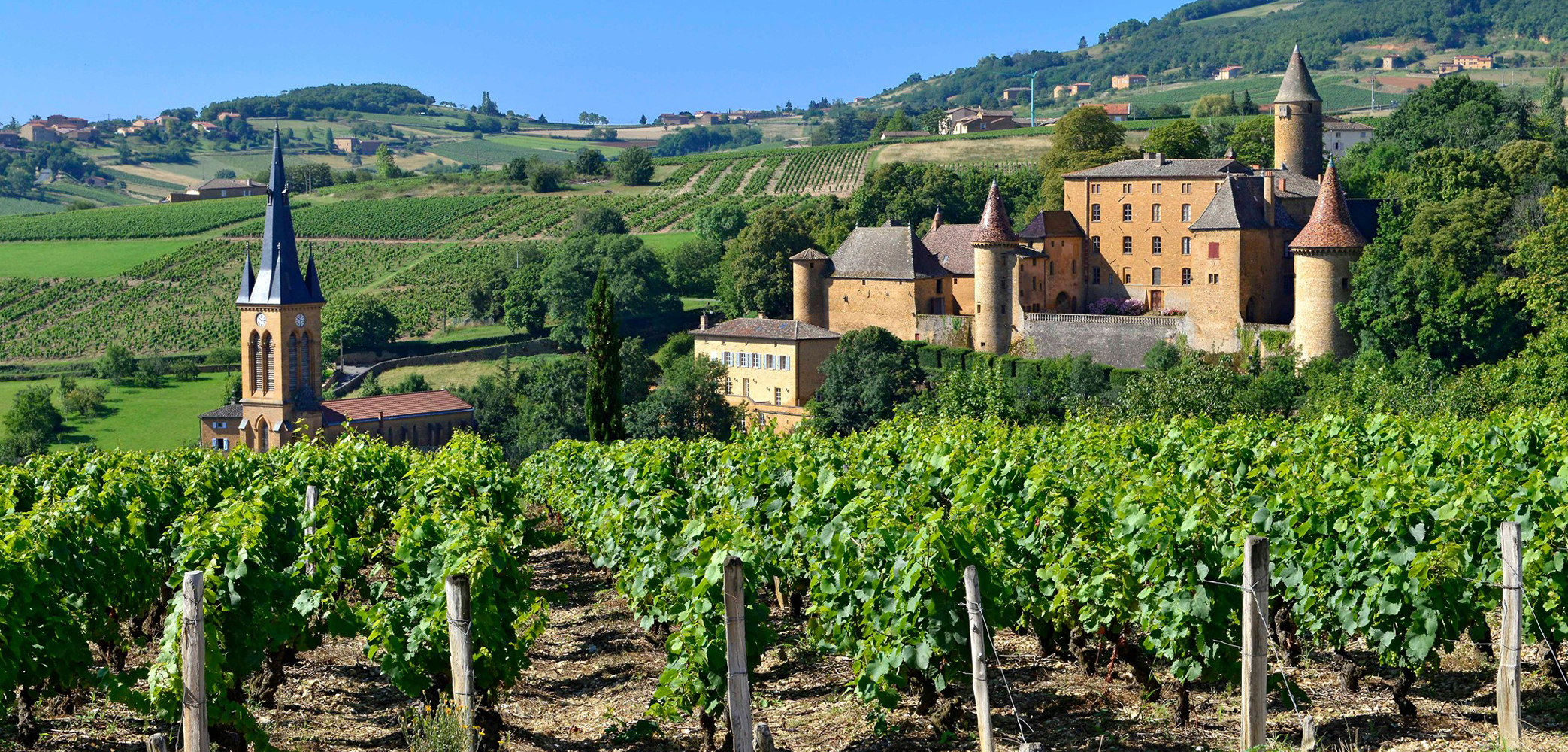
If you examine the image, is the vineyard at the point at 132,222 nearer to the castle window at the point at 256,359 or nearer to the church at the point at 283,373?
the church at the point at 283,373

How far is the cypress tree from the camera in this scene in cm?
3925

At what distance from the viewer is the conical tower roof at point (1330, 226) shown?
1848 inches

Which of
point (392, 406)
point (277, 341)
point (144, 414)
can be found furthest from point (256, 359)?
point (144, 414)

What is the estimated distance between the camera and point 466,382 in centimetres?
6619

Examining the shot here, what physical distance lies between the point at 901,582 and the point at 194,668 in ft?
14.7

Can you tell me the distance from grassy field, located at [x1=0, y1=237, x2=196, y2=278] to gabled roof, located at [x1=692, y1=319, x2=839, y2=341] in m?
43.2

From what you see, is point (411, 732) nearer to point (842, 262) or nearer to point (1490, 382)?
point (1490, 382)

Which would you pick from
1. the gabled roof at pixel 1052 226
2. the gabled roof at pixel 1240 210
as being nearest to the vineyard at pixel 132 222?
the gabled roof at pixel 1052 226

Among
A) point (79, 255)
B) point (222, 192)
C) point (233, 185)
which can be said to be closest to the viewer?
point (79, 255)

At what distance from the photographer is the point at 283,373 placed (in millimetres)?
56469

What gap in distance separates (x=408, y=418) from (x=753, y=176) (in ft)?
168

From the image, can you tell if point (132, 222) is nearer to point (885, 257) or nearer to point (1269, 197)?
point (885, 257)

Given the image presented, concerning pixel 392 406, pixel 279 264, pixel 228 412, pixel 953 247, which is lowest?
pixel 228 412

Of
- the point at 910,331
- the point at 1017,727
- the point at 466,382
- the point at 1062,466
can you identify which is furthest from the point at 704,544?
the point at 466,382
